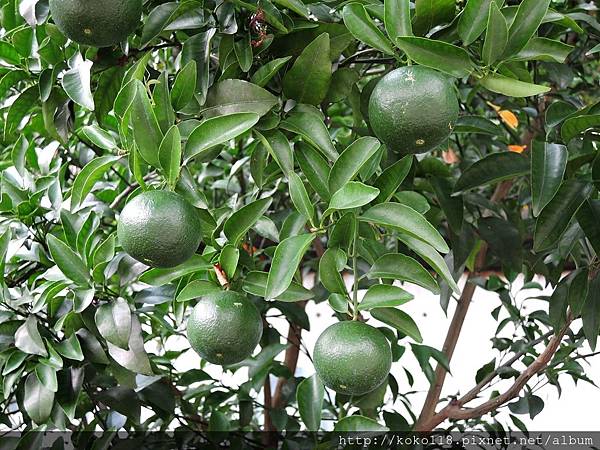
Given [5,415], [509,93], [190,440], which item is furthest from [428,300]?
[509,93]

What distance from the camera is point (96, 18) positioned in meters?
0.70

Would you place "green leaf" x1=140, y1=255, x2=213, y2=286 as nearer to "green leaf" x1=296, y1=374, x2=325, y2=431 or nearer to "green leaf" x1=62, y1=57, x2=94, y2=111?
"green leaf" x1=62, y1=57, x2=94, y2=111

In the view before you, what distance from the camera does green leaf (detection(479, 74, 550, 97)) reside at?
69 cm

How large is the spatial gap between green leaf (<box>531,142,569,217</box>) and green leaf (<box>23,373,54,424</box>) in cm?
67

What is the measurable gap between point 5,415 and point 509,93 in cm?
88

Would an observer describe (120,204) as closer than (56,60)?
No

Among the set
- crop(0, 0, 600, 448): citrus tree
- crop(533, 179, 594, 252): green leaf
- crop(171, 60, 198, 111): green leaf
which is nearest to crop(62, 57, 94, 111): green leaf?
crop(0, 0, 600, 448): citrus tree

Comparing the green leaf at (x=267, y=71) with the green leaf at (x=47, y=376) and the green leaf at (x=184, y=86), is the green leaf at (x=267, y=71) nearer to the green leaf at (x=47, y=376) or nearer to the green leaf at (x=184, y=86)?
the green leaf at (x=184, y=86)

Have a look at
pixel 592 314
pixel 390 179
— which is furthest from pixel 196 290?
pixel 592 314

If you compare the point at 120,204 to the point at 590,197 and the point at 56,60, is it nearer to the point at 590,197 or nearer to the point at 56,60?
the point at 56,60

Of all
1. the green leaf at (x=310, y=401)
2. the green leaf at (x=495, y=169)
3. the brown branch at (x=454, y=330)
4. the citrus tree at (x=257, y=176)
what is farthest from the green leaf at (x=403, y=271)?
the brown branch at (x=454, y=330)

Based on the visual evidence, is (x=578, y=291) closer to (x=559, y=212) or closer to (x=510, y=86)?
(x=559, y=212)

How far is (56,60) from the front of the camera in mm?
921

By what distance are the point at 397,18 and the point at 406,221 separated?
208 millimetres
